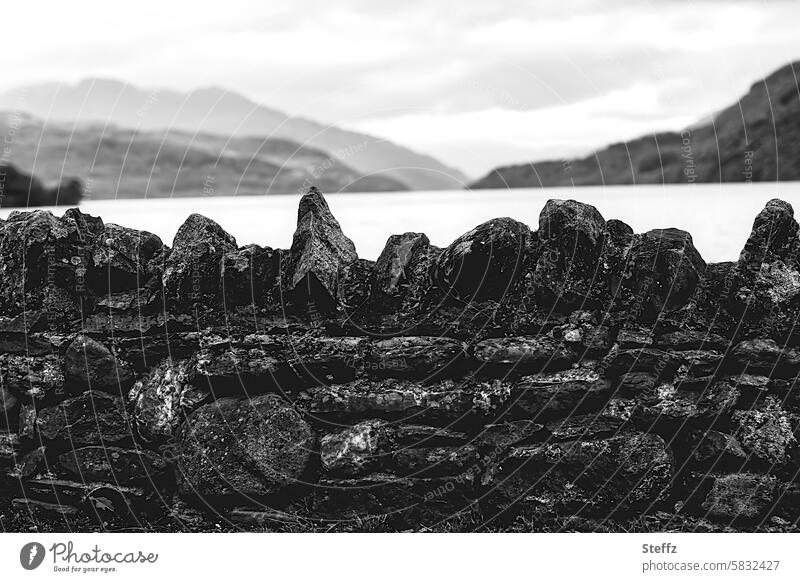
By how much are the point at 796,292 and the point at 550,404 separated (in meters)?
1.51

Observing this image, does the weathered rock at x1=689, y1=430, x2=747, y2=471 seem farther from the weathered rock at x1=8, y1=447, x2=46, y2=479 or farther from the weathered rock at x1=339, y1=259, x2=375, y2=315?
the weathered rock at x1=8, y1=447, x2=46, y2=479

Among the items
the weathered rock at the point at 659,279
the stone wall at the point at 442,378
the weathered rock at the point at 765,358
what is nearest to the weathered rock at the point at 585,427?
the stone wall at the point at 442,378

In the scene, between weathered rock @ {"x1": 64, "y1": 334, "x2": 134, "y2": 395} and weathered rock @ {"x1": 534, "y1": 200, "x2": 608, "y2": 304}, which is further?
weathered rock @ {"x1": 64, "y1": 334, "x2": 134, "y2": 395}

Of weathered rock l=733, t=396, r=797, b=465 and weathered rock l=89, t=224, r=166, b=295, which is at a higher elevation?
weathered rock l=89, t=224, r=166, b=295

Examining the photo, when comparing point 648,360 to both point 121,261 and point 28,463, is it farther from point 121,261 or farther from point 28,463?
point 28,463

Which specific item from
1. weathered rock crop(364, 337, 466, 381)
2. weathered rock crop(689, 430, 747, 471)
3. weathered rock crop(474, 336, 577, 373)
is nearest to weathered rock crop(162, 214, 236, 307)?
weathered rock crop(364, 337, 466, 381)

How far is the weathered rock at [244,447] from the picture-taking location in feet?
14.9

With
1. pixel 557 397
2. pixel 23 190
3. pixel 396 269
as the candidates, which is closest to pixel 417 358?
pixel 396 269

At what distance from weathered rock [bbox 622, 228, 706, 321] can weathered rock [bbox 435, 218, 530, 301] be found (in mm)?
633

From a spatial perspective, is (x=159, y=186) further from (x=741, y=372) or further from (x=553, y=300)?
(x=741, y=372)

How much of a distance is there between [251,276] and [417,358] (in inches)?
43.0

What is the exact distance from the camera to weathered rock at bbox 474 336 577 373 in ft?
14.3

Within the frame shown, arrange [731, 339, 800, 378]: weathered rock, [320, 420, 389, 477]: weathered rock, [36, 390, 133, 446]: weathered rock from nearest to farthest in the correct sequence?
[731, 339, 800, 378]: weathered rock → [320, 420, 389, 477]: weathered rock → [36, 390, 133, 446]: weathered rock

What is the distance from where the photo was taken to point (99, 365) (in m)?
4.70
